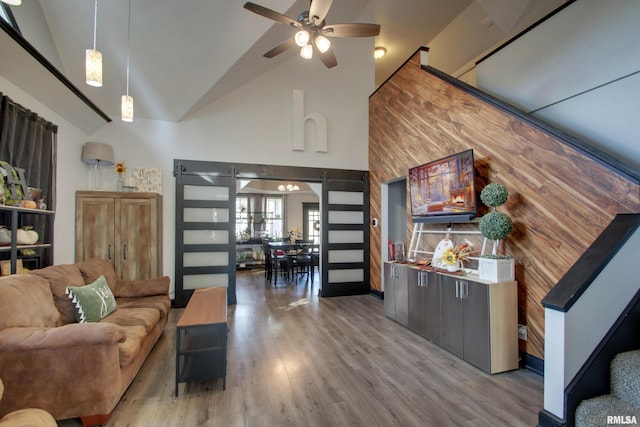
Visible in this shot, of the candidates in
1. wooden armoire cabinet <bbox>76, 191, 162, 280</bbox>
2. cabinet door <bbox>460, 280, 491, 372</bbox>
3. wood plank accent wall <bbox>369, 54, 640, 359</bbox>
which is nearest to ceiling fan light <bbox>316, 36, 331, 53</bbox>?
wood plank accent wall <bbox>369, 54, 640, 359</bbox>

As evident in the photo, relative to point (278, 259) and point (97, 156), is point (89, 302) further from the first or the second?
point (278, 259)

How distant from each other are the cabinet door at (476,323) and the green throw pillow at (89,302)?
3645mm

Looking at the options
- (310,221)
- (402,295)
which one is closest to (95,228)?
(402,295)

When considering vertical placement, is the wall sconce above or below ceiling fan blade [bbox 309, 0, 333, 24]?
below

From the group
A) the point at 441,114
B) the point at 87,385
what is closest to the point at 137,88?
the point at 87,385

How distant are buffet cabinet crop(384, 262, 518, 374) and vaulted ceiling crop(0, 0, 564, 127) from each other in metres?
3.75

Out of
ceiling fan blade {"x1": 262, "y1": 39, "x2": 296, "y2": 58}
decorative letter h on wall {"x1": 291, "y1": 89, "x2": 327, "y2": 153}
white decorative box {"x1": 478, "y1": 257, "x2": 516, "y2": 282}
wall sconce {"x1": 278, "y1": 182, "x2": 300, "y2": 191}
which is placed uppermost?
ceiling fan blade {"x1": 262, "y1": 39, "x2": 296, "y2": 58}

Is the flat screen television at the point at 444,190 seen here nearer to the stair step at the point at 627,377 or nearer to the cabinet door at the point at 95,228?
the stair step at the point at 627,377

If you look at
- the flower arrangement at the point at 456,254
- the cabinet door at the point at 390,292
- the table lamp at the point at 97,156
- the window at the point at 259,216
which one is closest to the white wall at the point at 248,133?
the table lamp at the point at 97,156

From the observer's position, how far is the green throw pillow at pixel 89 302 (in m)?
2.65

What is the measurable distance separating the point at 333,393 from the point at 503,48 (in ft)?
15.0

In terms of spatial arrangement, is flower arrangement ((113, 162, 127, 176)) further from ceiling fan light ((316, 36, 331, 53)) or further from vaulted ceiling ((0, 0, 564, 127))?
ceiling fan light ((316, 36, 331, 53))

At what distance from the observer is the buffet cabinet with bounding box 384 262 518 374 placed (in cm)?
271

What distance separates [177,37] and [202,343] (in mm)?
3954
